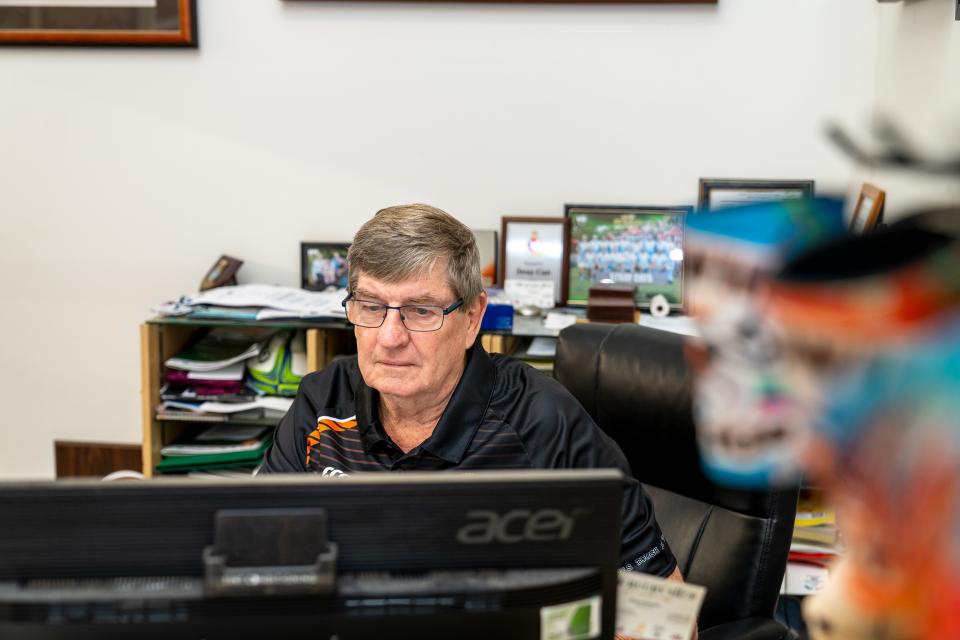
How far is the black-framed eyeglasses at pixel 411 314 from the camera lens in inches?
58.7

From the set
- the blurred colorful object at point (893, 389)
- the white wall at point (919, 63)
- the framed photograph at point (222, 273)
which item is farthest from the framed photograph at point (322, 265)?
the blurred colorful object at point (893, 389)

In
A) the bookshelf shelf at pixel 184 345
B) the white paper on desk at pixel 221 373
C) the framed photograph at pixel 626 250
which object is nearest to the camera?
the bookshelf shelf at pixel 184 345

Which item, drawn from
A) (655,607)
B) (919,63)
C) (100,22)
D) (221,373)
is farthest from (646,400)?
(100,22)

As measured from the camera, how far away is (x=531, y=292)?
110 inches

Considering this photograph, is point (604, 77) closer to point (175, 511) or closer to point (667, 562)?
point (667, 562)

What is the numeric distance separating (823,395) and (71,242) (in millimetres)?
3167

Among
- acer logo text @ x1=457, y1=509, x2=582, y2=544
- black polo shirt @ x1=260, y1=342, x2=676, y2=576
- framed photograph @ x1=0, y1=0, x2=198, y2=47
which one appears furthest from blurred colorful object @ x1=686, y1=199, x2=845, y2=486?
framed photograph @ x1=0, y1=0, x2=198, y2=47

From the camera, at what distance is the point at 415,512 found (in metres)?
0.73

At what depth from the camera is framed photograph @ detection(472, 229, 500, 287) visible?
2.90 m

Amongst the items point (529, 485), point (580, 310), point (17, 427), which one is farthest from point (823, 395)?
point (17, 427)

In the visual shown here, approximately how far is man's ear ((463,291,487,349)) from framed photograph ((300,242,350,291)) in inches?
56.3

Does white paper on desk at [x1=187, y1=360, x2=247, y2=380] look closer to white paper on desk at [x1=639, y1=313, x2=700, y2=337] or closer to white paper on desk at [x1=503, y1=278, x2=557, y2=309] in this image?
white paper on desk at [x1=503, y1=278, x2=557, y2=309]

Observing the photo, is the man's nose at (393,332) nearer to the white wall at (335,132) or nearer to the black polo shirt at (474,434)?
the black polo shirt at (474,434)

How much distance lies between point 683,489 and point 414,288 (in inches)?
23.9
